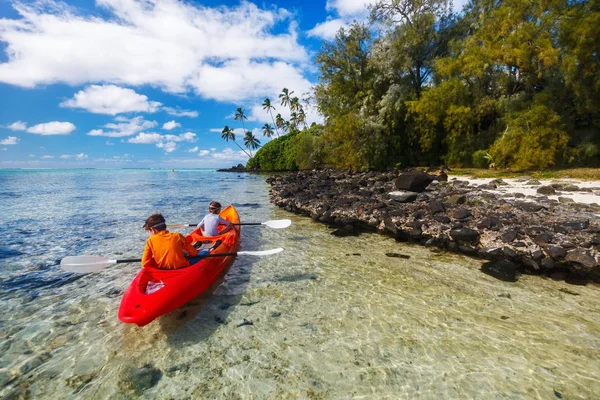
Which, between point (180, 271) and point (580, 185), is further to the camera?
point (580, 185)

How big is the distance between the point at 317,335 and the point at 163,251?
3.18m

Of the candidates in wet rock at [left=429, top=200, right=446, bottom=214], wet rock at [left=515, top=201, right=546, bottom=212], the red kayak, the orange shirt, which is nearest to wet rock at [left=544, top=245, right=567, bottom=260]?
wet rock at [left=515, top=201, right=546, bottom=212]

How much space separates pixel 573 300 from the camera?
525 centimetres

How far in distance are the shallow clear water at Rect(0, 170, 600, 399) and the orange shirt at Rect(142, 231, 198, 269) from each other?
3.30ft

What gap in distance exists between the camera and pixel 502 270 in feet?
20.9

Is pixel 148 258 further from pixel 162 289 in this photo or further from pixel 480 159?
pixel 480 159

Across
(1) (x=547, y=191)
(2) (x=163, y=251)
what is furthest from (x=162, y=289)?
(1) (x=547, y=191)

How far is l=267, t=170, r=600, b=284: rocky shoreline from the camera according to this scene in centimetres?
627

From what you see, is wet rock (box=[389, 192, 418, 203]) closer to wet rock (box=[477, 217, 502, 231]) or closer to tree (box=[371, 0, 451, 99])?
wet rock (box=[477, 217, 502, 231])

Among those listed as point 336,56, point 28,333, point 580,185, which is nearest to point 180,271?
point 28,333

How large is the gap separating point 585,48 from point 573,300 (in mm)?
17811

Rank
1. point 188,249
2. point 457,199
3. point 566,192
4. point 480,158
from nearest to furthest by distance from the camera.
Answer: point 188,249, point 457,199, point 566,192, point 480,158

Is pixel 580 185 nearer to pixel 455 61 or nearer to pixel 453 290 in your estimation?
pixel 453 290

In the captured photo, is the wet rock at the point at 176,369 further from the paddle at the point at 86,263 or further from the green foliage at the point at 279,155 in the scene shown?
the green foliage at the point at 279,155
